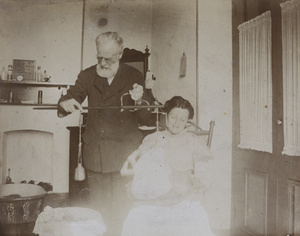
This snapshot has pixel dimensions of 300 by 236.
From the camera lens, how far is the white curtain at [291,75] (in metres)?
1.92

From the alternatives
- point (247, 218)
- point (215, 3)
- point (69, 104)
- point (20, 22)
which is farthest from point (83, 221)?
point (215, 3)

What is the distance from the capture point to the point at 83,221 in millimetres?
1954

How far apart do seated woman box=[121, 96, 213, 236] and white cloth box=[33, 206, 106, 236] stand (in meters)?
0.19

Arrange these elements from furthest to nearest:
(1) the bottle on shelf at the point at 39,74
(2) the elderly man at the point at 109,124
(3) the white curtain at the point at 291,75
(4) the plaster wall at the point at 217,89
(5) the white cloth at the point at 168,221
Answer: (4) the plaster wall at the point at 217,89, (1) the bottle on shelf at the point at 39,74, (2) the elderly man at the point at 109,124, (3) the white curtain at the point at 291,75, (5) the white cloth at the point at 168,221

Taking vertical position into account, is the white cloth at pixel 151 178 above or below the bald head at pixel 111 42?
below

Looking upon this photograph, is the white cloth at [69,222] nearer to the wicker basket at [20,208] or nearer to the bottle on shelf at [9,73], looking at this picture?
the wicker basket at [20,208]

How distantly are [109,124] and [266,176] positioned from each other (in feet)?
3.60

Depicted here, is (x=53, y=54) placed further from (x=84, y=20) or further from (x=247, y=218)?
(x=247, y=218)

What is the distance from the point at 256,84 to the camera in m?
2.22

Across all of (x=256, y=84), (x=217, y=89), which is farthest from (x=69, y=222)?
(x=256, y=84)

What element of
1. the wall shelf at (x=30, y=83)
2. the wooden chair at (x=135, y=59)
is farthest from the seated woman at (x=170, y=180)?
the wall shelf at (x=30, y=83)

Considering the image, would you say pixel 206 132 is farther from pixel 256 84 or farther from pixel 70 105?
pixel 70 105

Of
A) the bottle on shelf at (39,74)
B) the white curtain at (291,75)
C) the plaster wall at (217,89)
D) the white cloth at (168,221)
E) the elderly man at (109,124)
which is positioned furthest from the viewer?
the plaster wall at (217,89)

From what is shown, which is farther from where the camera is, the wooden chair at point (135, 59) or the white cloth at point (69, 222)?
the wooden chair at point (135, 59)
